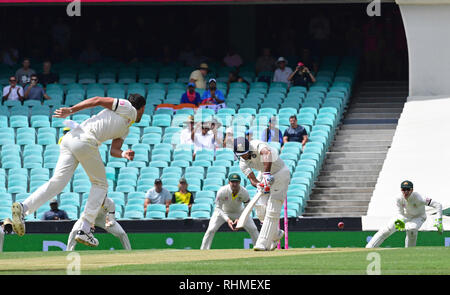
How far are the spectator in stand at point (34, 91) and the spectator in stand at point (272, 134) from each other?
20.2 ft

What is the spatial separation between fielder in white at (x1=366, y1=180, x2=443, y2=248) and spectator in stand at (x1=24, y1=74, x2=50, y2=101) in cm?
1091

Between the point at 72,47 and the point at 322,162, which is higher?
the point at 72,47

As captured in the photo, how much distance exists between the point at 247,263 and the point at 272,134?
12361 millimetres

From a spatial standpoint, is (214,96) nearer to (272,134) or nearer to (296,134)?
(272,134)

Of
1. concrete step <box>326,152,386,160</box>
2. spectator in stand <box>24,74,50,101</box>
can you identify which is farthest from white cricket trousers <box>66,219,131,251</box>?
spectator in stand <box>24,74,50,101</box>

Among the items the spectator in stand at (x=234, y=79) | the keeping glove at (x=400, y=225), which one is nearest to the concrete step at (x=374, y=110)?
the spectator in stand at (x=234, y=79)

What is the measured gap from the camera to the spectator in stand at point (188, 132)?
1000 inches

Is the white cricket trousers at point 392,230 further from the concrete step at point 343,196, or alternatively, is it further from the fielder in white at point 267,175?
the fielder in white at point 267,175

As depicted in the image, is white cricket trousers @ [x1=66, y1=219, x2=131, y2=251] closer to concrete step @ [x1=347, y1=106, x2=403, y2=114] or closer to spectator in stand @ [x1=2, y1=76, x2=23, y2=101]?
spectator in stand @ [x1=2, y1=76, x2=23, y2=101]

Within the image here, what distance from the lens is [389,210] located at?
23500mm

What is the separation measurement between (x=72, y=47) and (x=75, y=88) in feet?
14.3

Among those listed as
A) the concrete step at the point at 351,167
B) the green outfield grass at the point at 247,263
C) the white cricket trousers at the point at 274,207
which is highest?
the concrete step at the point at 351,167
